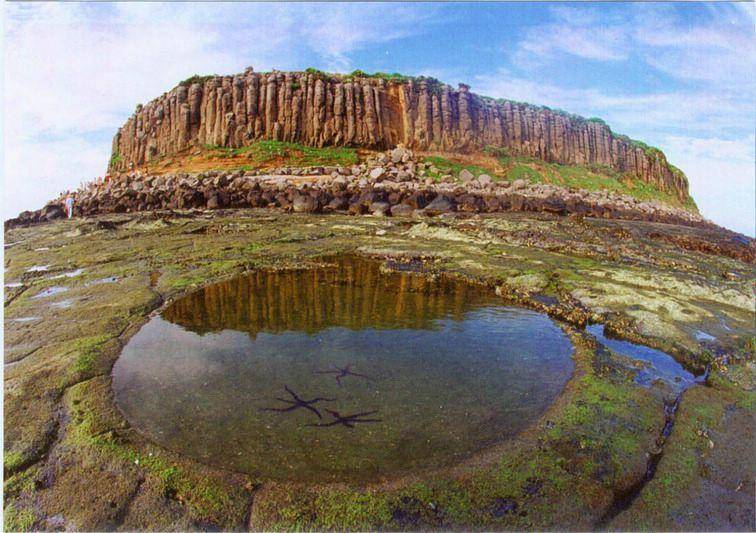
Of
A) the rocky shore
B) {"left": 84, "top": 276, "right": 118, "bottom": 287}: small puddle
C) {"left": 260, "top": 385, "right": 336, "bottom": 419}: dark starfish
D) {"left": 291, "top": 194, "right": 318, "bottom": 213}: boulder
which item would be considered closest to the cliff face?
the rocky shore

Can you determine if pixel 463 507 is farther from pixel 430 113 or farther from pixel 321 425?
pixel 430 113

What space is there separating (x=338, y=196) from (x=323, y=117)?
A: 60.7ft

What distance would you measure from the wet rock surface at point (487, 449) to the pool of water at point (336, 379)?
20 centimetres

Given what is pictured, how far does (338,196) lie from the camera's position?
24.0 meters

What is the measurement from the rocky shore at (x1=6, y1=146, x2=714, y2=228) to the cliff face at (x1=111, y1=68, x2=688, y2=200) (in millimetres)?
6218

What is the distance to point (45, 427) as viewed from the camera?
3.51m

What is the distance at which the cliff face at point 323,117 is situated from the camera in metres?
39.1

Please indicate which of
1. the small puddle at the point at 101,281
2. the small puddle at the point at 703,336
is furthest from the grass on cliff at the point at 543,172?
the small puddle at the point at 703,336

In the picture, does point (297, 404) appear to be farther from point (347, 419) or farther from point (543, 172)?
point (543, 172)

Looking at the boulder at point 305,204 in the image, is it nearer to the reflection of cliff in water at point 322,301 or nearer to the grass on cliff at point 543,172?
the reflection of cliff in water at point 322,301

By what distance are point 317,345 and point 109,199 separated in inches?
1060

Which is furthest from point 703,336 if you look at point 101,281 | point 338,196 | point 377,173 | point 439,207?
point 377,173

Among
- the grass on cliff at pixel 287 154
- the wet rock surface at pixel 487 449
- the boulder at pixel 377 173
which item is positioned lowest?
the wet rock surface at pixel 487 449

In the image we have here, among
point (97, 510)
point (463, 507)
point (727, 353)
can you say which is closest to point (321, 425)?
point (463, 507)
